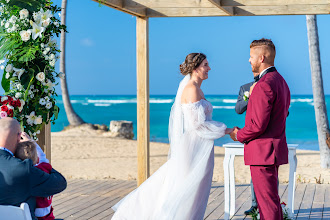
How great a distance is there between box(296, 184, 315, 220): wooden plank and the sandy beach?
2.39 meters

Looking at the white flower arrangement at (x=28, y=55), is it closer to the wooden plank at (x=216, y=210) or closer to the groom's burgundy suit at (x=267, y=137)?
the groom's burgundy suit at (x=267, y=137)

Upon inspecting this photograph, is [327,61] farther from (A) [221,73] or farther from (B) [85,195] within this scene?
(B) [85,195]

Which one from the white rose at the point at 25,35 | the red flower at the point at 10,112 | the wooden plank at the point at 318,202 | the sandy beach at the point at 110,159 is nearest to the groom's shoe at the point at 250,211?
the wooden plank at the point at 318,202

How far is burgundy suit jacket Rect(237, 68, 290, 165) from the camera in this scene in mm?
3717

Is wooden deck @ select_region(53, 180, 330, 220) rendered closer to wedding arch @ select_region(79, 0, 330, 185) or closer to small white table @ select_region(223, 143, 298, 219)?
small white table @ select_region(223, 143, 298, 219)

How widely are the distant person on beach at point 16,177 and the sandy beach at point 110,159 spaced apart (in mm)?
6831

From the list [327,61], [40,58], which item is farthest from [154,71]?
[40,58]

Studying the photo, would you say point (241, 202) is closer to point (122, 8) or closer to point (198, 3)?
point (198, 3)

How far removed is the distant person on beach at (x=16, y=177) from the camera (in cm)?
272

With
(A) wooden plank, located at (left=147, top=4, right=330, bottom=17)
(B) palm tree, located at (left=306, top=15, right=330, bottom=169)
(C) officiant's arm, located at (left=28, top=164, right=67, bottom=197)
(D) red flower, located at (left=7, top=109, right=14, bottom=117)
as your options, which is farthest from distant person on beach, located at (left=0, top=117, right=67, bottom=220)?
(B) palm tree, located at (left=306, top=15, right=330, bottom=169)

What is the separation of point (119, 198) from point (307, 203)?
220 centimetres

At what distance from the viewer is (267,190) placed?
3.84 meters

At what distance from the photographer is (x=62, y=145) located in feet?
54.9

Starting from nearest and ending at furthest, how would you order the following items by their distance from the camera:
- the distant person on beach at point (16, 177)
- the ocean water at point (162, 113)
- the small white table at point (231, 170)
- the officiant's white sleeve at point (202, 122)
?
the distant person on beach at point (16, 177) → the officiant's white sleeve at point (202, 122) → the small white table at point (231, 170) → the ocean water at point (162, 113)
